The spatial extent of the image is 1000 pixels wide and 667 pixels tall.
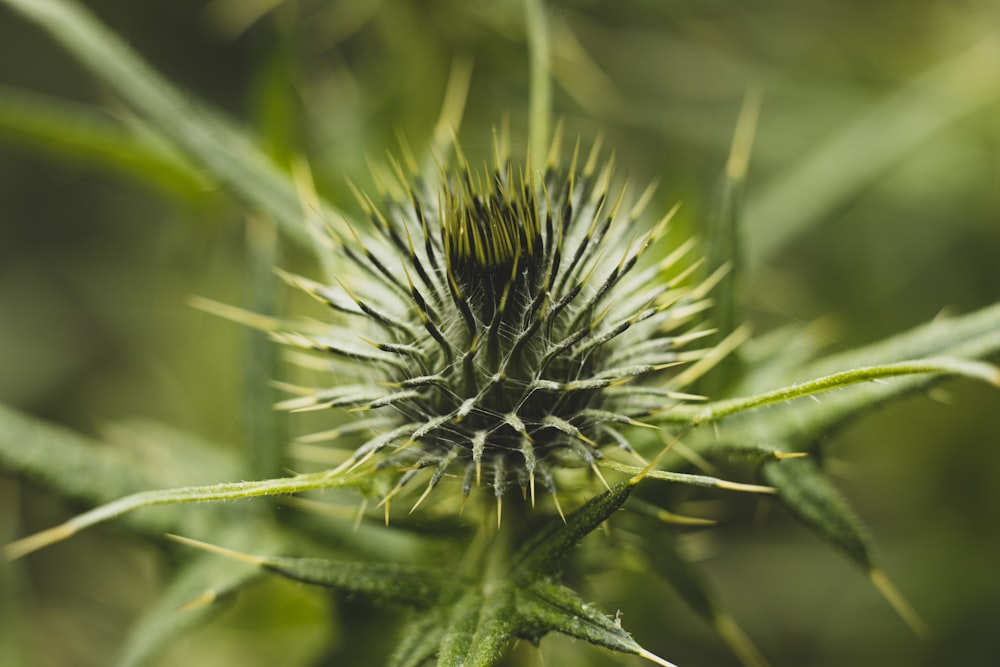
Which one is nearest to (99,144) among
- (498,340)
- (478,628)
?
(498,340)

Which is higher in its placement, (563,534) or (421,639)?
(563,534)

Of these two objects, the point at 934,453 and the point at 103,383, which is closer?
the point at 934,453

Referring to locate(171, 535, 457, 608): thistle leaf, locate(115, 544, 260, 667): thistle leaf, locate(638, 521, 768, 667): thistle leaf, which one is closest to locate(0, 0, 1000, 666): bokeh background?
locate(115, 544, 260, 667): thistle leaf

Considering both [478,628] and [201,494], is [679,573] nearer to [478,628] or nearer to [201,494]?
[478,628]

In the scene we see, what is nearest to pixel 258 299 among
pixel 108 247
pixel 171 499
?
pixel 171 499

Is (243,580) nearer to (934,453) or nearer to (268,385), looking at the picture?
(268,385)

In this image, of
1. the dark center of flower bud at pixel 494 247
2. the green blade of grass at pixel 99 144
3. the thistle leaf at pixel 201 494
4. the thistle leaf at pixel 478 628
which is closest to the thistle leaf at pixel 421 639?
the thistle leaf at pixel 478 628
